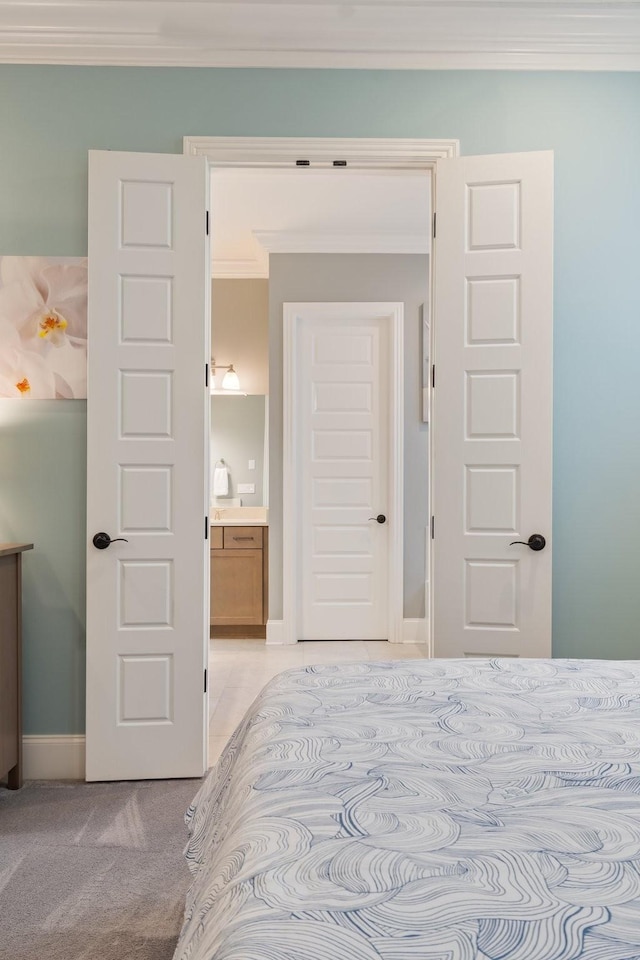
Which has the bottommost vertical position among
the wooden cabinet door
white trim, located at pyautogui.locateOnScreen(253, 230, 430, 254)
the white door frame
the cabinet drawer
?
the wooden cabinet door

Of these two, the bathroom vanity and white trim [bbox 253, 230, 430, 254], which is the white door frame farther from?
the bathroom vanity

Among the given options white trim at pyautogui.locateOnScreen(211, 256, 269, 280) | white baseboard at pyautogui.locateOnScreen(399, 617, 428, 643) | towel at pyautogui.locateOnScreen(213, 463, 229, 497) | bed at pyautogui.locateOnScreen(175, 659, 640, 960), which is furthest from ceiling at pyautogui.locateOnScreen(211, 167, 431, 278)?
bed at pyautogui.locateOnScreen(175, 659, 640, 960)

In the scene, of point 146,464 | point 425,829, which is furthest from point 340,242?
point 425,829

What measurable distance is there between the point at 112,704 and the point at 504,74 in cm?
307

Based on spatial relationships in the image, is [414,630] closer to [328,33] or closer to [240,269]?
[240,269]

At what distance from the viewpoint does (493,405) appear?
3.00 m

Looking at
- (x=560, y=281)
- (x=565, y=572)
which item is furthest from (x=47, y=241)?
(x=565, y=572)

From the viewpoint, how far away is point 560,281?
10.1ft

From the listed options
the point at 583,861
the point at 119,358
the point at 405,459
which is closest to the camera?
the point at 583,861

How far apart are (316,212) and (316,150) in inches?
73.0

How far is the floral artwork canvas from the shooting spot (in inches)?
120

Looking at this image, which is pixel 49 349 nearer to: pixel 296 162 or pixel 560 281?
pixel 296 162

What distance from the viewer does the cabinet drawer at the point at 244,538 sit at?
5.59 metres

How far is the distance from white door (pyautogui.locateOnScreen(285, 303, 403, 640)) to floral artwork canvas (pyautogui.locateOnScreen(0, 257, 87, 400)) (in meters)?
2.53
